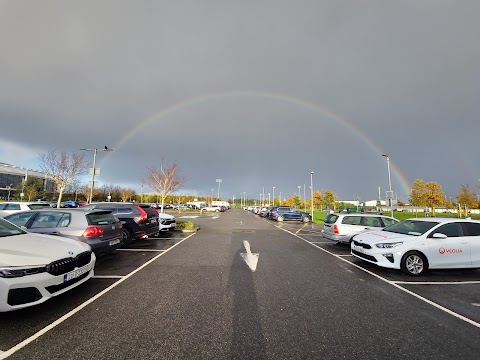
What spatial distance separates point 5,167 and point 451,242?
125 metres

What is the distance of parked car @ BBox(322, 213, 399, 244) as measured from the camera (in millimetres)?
10273

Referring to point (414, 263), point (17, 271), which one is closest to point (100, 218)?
point (17, 271)

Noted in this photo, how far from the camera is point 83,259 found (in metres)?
4.48

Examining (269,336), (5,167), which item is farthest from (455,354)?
(5,167)

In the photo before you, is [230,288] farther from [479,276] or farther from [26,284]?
[479,276]

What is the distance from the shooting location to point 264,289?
192 inches

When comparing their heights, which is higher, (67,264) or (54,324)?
(67,264)

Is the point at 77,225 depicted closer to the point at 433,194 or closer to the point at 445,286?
the point at 445,286

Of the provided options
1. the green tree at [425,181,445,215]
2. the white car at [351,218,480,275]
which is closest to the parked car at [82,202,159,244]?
the white car at [351,218,480,275]

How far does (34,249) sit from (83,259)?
78 cm

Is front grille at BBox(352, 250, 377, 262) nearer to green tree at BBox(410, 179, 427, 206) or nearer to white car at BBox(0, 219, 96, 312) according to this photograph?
white car at BBox(0, 219, 96, 312)

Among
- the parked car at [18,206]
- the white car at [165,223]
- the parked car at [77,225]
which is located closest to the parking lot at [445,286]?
the parked car at [77,225]

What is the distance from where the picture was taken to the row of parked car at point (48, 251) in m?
3.34

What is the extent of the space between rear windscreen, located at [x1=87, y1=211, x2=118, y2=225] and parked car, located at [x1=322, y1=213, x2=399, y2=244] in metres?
8.51
